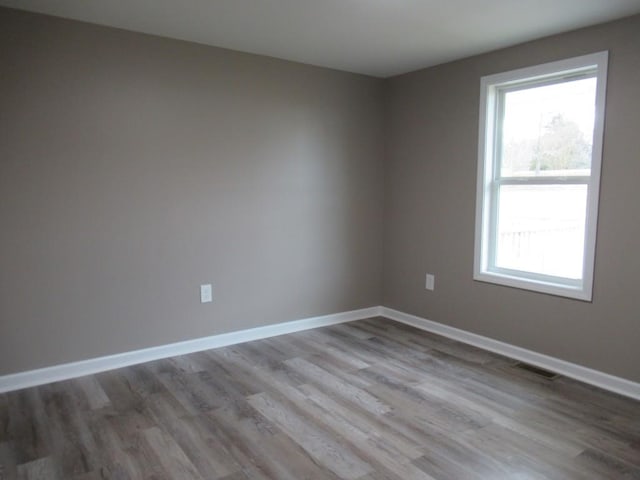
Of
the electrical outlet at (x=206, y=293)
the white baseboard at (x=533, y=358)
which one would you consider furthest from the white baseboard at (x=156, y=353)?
the white baseboard at (x=533, y=358)

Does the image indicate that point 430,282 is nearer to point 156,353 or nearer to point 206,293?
point 206,293

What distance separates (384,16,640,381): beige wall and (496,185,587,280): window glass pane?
19 cm

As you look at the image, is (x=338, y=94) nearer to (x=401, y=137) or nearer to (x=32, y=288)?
(x=401, y=137)

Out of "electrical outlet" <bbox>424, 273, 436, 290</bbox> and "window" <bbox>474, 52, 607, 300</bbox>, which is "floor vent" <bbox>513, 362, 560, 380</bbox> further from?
"electrical outlet" <bbox>424, 273, 436, 290</bbox>

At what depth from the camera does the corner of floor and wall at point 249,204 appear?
2.79 m

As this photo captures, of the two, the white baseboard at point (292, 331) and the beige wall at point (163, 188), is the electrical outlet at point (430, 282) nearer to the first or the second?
the white baseboard at point (292, 331)

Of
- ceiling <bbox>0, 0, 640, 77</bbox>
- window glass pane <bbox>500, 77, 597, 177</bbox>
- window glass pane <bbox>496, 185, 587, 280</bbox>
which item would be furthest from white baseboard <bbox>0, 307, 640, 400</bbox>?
ceiling <bbox>0, 0, 640, 77</bbox>

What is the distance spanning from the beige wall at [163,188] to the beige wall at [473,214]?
39 centimetres

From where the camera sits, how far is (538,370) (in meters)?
3.15

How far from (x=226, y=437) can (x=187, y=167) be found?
1.90 m

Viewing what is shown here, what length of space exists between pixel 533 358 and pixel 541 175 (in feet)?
4.26

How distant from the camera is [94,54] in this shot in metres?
2.94

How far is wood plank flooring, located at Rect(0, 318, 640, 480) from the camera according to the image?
2.08m

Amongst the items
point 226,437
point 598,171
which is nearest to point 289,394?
point 226,437
